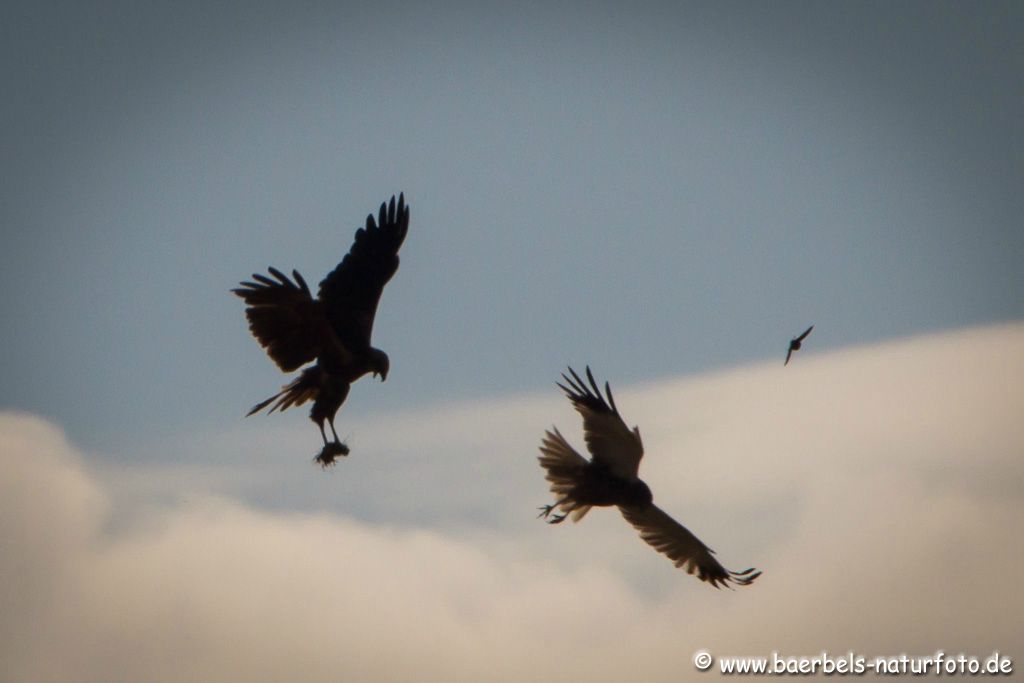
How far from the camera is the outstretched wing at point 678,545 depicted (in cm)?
2077

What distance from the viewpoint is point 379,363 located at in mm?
18906

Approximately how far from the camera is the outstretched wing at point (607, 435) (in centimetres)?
2019

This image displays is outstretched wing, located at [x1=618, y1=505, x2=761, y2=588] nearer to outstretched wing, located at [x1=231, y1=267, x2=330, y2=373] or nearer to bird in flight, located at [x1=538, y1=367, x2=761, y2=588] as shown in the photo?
bird in flight, located at [x1=538, y1=367, x2=761, y2=588]

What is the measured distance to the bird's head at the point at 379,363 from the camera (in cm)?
1888

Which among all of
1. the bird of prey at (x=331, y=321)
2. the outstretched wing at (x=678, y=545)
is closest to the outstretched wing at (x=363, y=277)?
the bird of prey at (x=331, y=321)

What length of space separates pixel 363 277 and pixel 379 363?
39.5 inches

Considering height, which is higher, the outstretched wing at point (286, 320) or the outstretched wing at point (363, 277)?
the outstretched wing at point (363, 277)

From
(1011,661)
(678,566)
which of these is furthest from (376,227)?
(1011,661)

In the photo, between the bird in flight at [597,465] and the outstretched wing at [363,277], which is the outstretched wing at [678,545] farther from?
the outstretched wing at [363,277]

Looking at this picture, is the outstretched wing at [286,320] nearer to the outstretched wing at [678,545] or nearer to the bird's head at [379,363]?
the bird's head at [379,363]

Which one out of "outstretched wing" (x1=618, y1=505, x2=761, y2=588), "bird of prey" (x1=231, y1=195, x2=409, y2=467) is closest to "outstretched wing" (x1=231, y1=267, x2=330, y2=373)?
"bird of prey" (x1=231, y1=195, x2=409, y2=467)

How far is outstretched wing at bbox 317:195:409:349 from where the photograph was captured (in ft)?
61.9

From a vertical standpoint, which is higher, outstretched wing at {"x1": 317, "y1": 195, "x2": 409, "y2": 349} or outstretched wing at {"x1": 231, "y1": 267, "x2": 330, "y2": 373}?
outstretched wing at {"x1": 317, "y1": 195, "x2": 409, "y2": 349}

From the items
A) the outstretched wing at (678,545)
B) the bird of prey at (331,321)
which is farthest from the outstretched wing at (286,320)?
the outstretched wing at (678,545)
